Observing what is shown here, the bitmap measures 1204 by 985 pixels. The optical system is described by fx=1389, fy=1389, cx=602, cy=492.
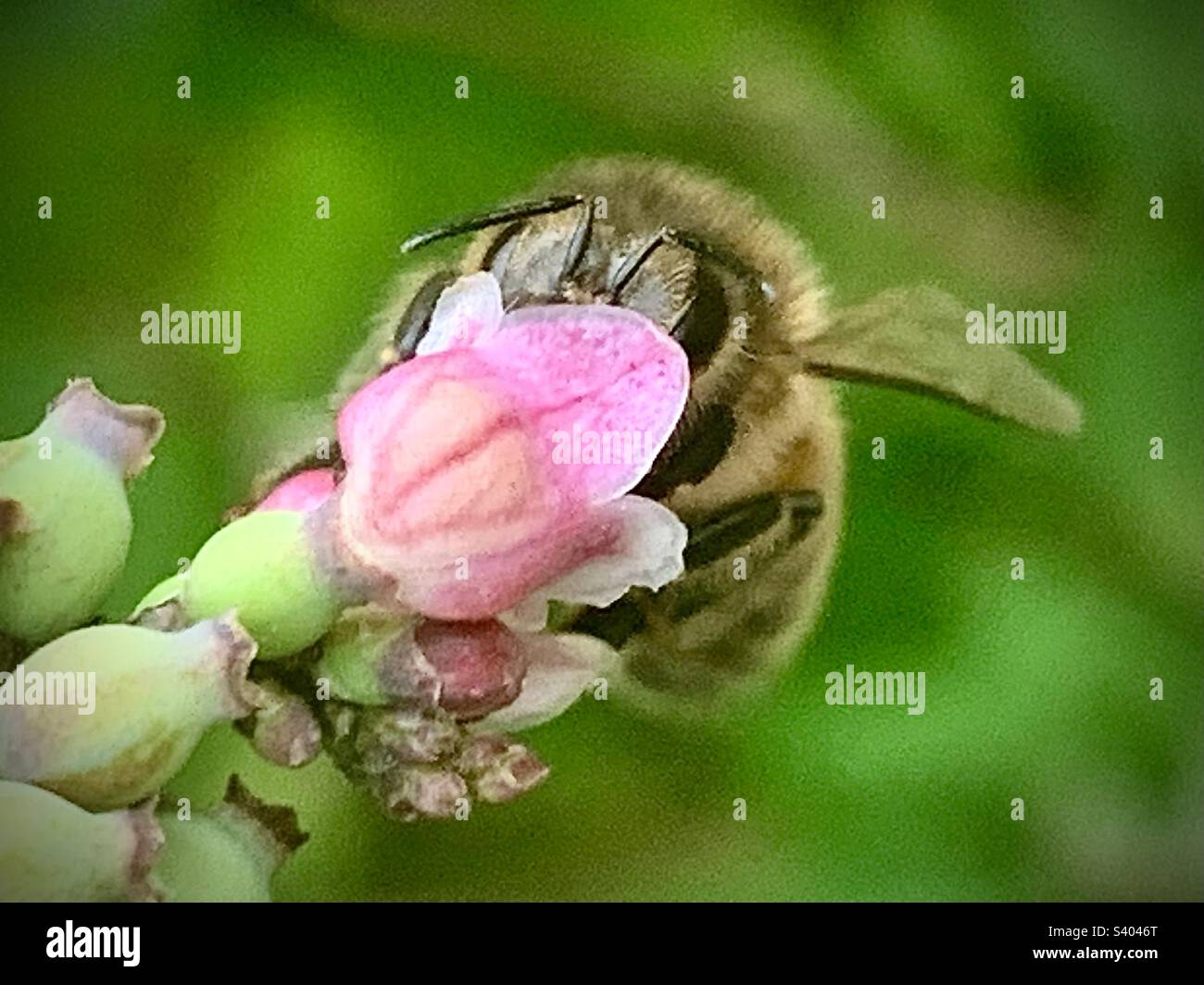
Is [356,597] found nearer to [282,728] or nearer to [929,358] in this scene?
[282,728]

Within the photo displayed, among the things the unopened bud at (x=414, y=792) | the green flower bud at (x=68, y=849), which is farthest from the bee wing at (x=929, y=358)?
the green flower bud at (x=68, y=849)

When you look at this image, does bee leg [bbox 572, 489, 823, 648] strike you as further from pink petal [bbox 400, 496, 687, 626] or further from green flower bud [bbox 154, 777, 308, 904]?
green flower bud [bbox 154, 777, 308, 904]

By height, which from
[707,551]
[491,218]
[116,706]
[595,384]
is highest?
[491,218]

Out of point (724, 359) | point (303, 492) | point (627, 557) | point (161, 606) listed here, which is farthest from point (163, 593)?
point (724, 359)

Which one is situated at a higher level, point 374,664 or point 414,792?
point 374,664
